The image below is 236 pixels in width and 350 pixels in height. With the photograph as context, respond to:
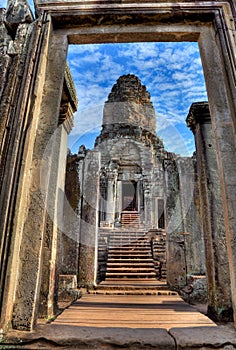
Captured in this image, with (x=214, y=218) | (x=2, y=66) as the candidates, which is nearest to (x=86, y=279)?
(x=214, y=218)

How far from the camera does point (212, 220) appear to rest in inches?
145

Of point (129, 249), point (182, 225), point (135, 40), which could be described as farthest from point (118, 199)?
point (135, 40)

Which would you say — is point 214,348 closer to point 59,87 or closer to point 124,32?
point 59,87

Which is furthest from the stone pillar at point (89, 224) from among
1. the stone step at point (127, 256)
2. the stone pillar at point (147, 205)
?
the stone pillar at point (147, 205)

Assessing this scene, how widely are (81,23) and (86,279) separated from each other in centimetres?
564

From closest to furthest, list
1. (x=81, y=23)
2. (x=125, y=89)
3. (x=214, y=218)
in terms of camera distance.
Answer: (x=81, y=23)
(x=214, y=218)
(x=125, y=89)

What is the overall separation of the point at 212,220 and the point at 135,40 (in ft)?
8.97

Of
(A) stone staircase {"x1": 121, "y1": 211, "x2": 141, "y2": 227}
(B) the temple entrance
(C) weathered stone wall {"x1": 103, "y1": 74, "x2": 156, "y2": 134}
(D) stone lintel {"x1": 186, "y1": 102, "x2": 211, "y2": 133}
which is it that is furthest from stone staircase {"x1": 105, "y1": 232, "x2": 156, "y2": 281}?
(C) weathered stone wall {"x1": 103, "y1": 74, "x2": 156, "y2": 134}

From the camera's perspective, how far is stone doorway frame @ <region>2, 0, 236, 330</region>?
2303 mm

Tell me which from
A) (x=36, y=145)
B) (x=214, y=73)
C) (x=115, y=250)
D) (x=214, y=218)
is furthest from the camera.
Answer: (x=115, y=250)

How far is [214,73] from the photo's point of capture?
9.15 ft

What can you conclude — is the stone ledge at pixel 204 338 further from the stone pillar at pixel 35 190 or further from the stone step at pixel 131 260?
the stone step at pixel 131 260

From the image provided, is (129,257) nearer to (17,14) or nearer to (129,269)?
(129,269)

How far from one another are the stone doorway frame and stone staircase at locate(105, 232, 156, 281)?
234 inches
